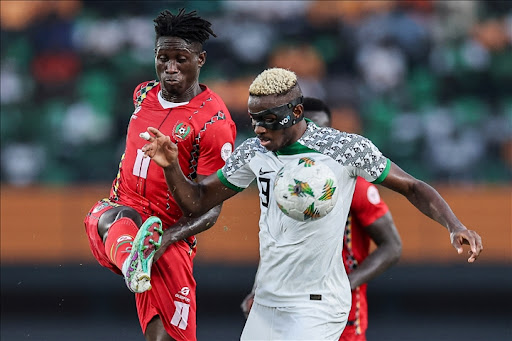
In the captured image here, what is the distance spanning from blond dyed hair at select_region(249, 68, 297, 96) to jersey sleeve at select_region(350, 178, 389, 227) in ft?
4.01

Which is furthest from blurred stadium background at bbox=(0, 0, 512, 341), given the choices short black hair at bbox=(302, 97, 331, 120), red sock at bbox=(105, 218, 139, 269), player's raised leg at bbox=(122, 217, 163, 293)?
player's raised leg at bbox=(122, 217, 163, 293)

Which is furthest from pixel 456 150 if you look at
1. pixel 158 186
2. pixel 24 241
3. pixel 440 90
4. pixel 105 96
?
pixel 158 186

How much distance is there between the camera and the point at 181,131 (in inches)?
228

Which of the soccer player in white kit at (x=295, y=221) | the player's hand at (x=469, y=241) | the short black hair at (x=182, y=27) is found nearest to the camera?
the player's hand at (x=469, y=241)

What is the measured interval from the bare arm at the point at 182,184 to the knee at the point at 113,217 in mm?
443

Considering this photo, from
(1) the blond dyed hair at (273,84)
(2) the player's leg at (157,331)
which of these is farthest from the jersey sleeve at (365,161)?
(2) the player's leg at (157,331)

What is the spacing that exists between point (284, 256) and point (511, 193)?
6.51 meters

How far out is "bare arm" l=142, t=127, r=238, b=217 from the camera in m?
5.00

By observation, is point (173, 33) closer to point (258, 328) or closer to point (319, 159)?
point (319, 159)

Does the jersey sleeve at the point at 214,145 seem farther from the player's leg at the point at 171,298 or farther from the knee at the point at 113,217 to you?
the player's leg at the point at 171,298

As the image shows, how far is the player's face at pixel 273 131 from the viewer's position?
485 cm

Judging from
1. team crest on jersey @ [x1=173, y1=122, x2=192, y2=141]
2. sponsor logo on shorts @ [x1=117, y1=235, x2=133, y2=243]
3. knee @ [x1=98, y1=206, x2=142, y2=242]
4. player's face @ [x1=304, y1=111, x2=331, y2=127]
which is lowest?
sponsor logo on shorts @ [x1=117, y1=235, x2=133, y2=243]

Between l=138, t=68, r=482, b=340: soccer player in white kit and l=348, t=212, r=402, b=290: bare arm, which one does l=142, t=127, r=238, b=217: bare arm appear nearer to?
l=138, t=68, r=482, b=340: soccer player in white kit

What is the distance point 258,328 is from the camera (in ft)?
16.1
